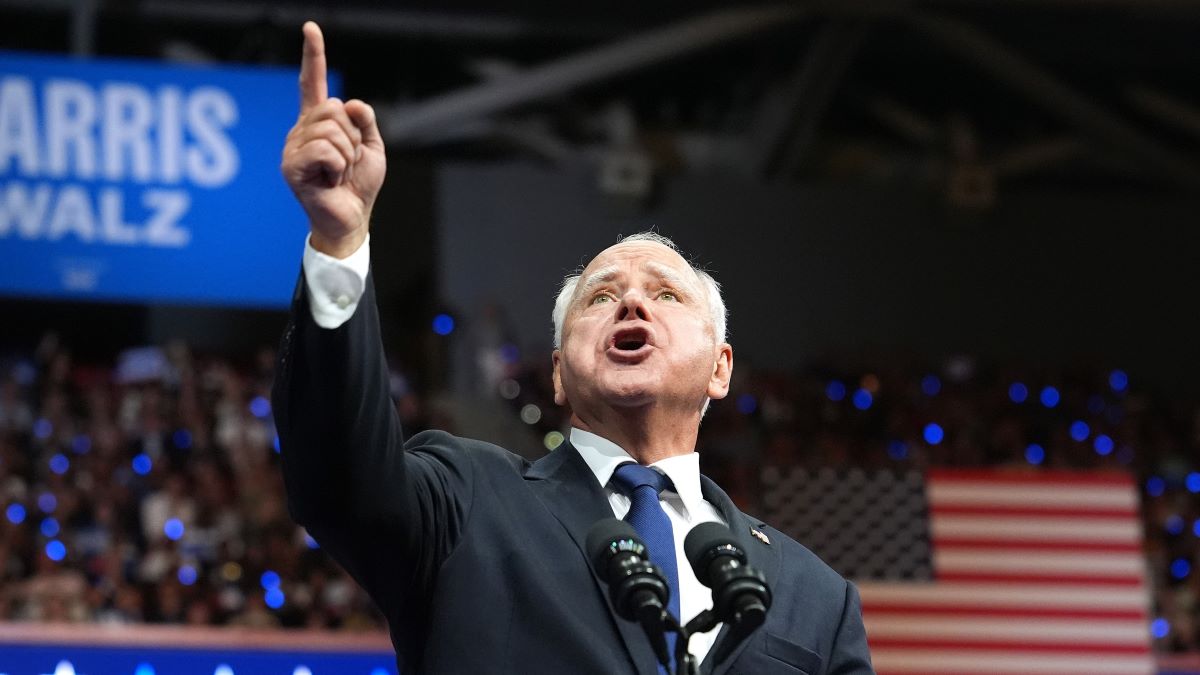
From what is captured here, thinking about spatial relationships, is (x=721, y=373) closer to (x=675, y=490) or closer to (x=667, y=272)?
(x=667, y=272)

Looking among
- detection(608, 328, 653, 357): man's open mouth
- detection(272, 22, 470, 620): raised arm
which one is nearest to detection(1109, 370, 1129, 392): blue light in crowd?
detection(608, 328, 653, 357): man's open mouth

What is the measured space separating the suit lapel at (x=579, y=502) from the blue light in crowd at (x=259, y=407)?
7.77 meters

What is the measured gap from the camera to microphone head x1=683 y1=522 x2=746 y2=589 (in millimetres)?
1605

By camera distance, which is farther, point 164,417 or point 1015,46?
point 1015,46

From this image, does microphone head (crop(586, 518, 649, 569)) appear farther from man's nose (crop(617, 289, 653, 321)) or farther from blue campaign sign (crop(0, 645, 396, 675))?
blue campaign sign (crop(0, 645, 396, 675))

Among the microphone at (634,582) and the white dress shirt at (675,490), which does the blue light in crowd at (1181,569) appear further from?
the microphone at (634,582)

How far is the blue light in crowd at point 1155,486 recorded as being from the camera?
9969 millimetres

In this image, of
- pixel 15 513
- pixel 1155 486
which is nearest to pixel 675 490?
pixel 15 513

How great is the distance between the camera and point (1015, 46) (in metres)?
12.6

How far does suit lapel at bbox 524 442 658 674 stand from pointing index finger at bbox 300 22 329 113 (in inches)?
22.0

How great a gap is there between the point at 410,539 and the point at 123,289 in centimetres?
677

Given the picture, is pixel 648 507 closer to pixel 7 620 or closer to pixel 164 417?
pixel 7 620

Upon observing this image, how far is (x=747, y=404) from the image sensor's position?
10648 mm

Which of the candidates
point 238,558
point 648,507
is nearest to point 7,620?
point 238,558
